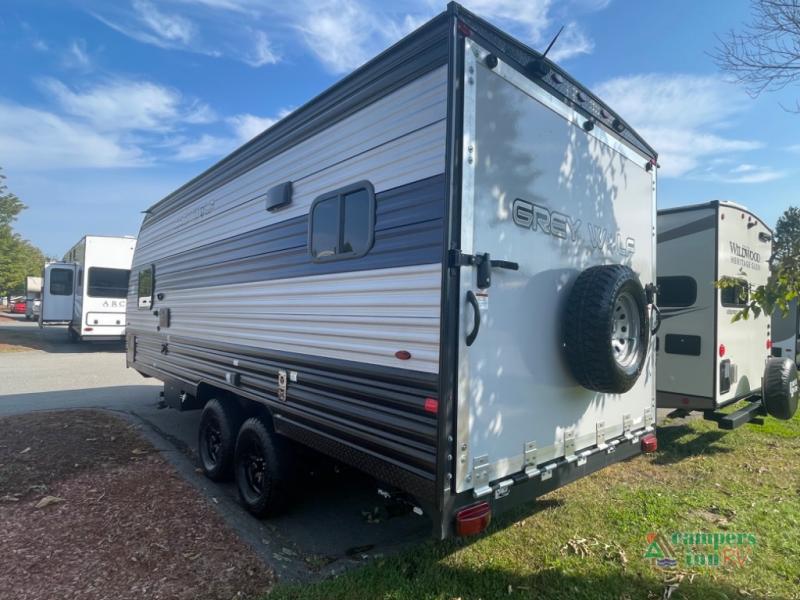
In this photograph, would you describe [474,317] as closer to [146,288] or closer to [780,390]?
[780,390]

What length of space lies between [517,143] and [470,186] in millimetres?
580

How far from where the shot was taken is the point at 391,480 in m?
2.95

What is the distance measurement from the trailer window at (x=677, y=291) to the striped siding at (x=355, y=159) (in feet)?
14.0

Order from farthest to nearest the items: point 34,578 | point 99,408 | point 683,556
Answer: point 99,408, point 683,556, point 34,578

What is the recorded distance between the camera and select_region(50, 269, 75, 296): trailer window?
60.6ft

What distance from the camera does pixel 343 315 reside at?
3.41 metres

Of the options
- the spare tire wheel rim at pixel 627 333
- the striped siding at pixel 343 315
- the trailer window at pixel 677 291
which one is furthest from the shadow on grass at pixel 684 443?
the striped siding at pixel 343 315

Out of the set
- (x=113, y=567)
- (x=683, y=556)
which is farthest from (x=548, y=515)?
(x=113, y=567)

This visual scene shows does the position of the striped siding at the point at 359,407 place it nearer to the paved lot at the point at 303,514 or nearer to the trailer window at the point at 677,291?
the paved lot at the point at 303,514

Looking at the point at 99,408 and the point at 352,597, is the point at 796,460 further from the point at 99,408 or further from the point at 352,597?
the point at 99,408

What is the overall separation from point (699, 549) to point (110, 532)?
4366 millimetres

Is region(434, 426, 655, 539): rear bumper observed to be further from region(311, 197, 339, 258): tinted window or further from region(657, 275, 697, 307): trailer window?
region(657, 275, 697, 307): trailer window

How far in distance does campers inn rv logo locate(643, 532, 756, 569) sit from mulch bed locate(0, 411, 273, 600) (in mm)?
2662

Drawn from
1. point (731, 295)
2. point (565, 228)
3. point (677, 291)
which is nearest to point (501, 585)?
point (565, 228)
